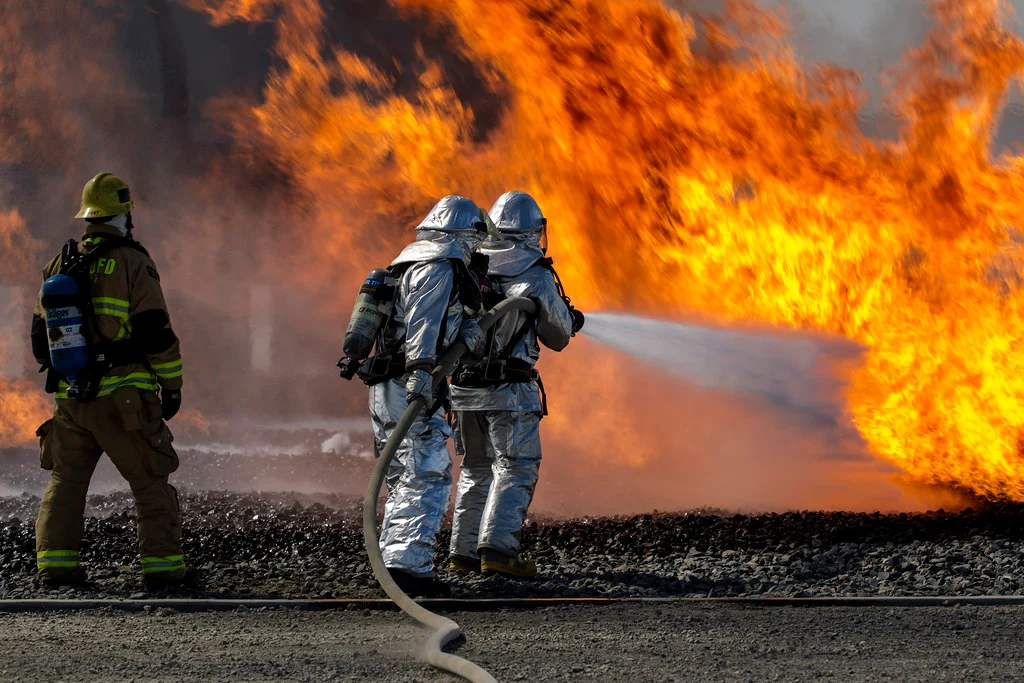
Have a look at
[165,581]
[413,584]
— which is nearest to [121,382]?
[165,581]

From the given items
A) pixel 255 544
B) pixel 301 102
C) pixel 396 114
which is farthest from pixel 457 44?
pixel 255 544

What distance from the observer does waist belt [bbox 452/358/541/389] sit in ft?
22.0

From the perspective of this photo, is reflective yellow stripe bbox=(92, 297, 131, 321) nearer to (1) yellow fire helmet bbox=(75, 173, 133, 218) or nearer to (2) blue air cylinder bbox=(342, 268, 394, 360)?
(1) yellow fire helmet bbox=(75, 173, 133, 218)

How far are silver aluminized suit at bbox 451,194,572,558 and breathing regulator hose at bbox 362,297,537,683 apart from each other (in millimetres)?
186

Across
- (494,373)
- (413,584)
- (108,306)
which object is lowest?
(413,584)

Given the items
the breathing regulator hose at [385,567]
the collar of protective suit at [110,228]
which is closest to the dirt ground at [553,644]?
the breathing regulator hose at [385,567]

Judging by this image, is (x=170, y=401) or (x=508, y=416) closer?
(x=170, y=401)

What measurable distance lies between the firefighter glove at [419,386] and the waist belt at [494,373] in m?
0.90

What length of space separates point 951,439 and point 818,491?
1850mm

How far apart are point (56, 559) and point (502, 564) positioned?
8.54ft

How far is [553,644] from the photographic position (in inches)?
192

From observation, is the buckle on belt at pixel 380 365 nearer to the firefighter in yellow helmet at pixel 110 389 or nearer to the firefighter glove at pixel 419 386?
the firefighter glove at pixel 419 386

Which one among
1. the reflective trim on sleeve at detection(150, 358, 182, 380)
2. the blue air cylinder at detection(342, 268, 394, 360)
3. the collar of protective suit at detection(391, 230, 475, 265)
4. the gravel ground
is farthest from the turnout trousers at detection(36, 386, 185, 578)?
the collar of protective suit at detection(391, 230, 475, 265)

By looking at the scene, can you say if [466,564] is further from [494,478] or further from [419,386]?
[419,386]
